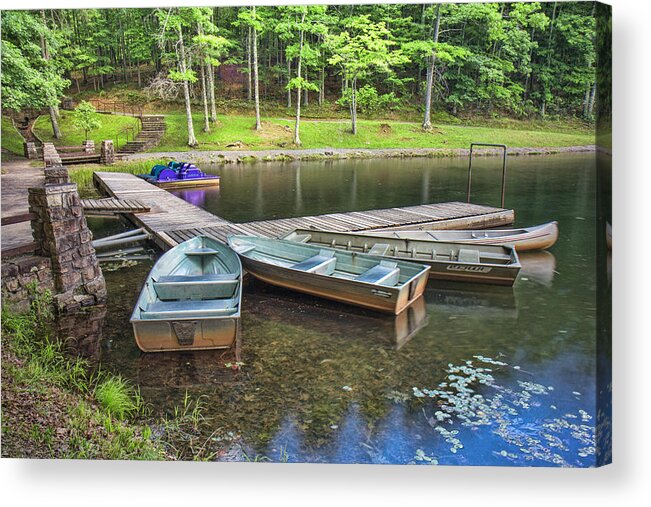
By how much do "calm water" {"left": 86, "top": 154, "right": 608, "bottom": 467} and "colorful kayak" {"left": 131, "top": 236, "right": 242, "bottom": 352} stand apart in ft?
0.74

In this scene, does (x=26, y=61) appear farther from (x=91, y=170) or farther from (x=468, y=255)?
(x=91, y=170)

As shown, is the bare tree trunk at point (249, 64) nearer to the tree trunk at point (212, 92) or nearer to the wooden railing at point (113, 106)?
the tree trunk at point (212, 92)

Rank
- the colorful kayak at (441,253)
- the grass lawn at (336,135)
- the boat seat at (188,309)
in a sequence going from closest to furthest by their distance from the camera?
the boat seat at (188,309) → the colorful kayak at (441,253) → the grass lawn at (336,135)

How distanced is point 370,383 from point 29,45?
4.86 metres

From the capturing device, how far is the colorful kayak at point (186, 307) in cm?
533

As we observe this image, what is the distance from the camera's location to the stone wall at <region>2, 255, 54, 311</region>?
5.66 metres

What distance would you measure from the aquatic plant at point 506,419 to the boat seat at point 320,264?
2.45 m

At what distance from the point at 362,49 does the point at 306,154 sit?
1018 centimetres

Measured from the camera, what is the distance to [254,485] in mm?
3510

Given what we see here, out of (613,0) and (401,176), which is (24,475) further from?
(401,176)

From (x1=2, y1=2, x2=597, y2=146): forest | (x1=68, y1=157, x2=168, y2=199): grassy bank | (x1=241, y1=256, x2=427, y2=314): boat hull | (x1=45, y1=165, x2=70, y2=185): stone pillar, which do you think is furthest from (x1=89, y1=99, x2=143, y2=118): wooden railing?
(x1=241, y1=256, x2=427, y2=314): boat hull

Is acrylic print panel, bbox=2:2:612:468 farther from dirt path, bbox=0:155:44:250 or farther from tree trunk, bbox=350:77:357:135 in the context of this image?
tree trunk, bbox=350:77:357:135

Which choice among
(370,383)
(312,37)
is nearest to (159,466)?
(370,383)

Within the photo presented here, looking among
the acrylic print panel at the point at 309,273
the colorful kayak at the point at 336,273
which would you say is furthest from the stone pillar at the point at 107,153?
the colorful kayak at the point at 336,273
